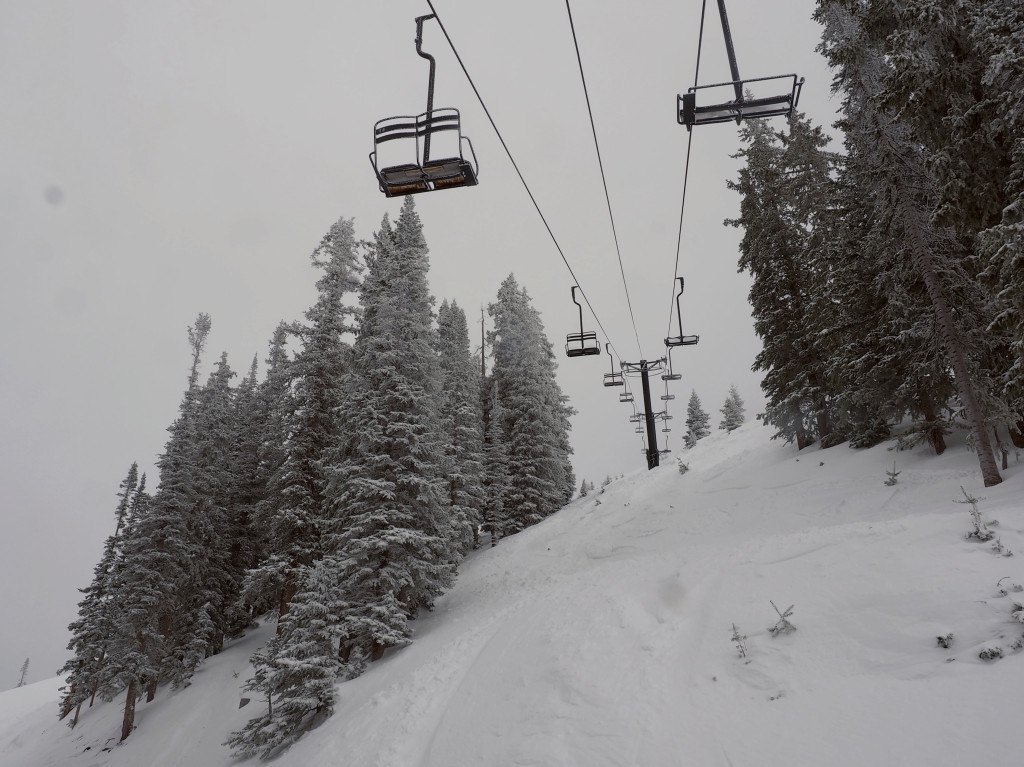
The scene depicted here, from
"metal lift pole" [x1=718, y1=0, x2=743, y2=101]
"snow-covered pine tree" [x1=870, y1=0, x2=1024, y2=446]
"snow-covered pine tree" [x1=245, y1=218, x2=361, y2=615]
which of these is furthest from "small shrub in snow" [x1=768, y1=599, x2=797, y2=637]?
"snow-covered pine tree" [x1=245, y1=218, x2=361, y2=615]

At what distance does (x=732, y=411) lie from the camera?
164ft

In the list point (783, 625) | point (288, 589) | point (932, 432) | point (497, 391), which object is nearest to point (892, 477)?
point (932, 432)

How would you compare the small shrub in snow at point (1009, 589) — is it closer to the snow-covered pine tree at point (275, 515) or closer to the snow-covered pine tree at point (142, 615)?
the snow-covered pine tree at point (275, 515)

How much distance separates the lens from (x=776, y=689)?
6.35m

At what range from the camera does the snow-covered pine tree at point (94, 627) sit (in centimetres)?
2505

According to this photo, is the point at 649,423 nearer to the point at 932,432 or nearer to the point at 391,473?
the point at 932,432

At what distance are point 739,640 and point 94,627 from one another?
35.3m

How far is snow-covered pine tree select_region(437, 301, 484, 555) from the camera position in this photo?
22958 mm

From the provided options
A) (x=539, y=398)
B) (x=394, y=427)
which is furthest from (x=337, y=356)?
(x=539, y=398)

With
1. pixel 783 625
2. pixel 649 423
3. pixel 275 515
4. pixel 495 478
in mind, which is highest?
pixel 649 423

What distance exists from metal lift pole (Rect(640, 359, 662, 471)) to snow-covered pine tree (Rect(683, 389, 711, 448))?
22312mm

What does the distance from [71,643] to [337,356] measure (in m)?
29.5

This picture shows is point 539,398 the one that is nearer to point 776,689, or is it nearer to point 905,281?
point 905,281

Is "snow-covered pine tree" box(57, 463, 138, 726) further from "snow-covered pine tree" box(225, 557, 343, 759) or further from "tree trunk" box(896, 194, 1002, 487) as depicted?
"tree trunk" box(896, 194, 1002, 487)
